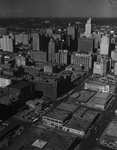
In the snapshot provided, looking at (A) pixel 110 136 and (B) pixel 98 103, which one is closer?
(A) pixel 110 136

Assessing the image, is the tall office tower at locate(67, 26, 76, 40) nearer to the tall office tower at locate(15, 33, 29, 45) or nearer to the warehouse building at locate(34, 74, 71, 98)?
the tall office tower at locate(15, 33, 29, 45)

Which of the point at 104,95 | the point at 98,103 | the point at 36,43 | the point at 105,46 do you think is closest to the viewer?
the point at 98,103

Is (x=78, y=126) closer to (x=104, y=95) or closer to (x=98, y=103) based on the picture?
(x=98, y=103)

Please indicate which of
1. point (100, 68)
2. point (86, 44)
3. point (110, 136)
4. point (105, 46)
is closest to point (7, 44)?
point (86, 44)

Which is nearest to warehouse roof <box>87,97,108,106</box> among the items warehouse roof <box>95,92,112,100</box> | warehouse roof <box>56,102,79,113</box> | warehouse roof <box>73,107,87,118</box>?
warehouse roof <box>95,92,112,100</box>

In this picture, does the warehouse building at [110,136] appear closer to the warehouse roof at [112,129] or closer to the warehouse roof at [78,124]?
the warehouse roof at [112,129]

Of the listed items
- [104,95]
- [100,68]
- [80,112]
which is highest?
[100,68]

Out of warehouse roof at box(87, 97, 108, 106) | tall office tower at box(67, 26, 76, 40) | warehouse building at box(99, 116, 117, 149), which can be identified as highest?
tall office tower at box(67, 26, 76, 40)
